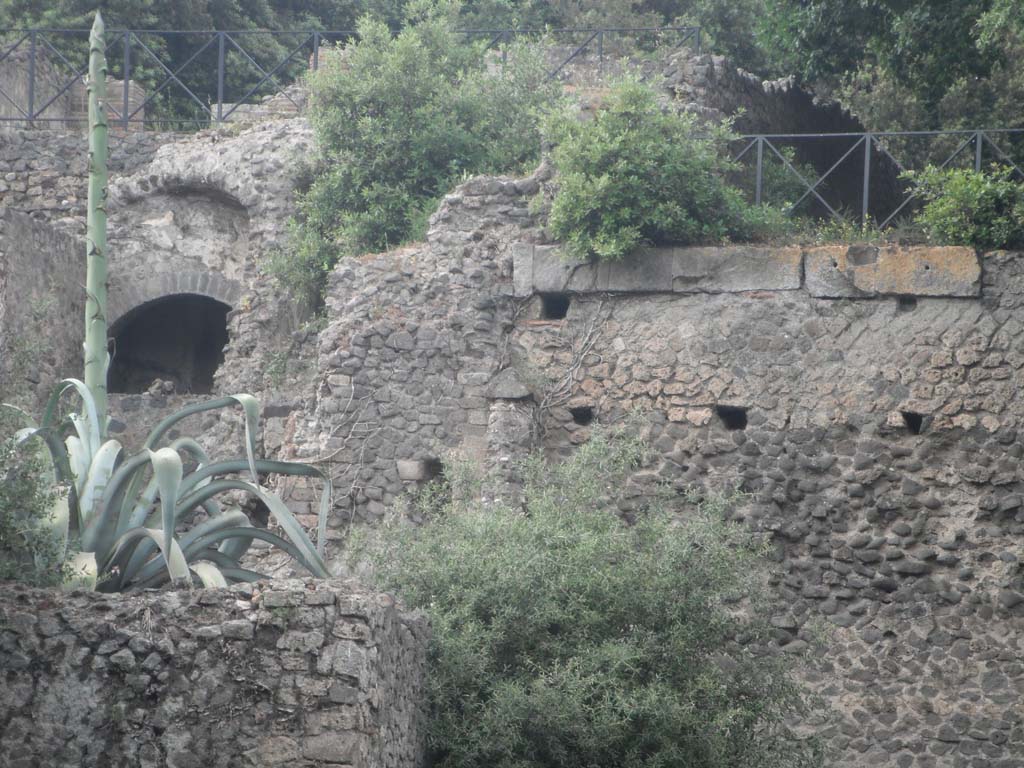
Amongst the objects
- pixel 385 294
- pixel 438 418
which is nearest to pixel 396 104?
pixel 385 294

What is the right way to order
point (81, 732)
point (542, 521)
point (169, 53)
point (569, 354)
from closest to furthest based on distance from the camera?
point (81, 732)
point (542, 521)
point (569, 354)
point (169, 53)

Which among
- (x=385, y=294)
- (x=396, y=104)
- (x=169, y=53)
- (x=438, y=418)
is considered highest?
(x=169, y=53)

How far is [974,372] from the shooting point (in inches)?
480

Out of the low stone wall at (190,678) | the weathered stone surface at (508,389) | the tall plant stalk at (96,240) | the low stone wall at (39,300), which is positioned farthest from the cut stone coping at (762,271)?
the low stone wall at (190,678)

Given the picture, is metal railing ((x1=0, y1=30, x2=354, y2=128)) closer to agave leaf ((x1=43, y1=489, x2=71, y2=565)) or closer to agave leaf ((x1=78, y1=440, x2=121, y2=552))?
agave leaf ((x1=78, y1=440, x2=121, y2=552))

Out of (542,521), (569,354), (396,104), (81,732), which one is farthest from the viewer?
(396,104)

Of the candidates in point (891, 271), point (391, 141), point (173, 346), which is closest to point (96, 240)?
point (391, 141)

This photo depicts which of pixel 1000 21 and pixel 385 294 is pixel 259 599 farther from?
pixel 1000 21

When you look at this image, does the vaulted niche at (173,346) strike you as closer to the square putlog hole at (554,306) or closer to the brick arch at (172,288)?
the brick arch at (172,288)

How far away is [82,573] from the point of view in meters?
7.61

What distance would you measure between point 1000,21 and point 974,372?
2.98 m

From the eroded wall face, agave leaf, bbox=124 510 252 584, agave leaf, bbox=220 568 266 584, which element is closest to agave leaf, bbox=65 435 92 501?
agave leaf, bbox=124 510 252 584

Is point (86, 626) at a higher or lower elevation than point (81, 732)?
higher

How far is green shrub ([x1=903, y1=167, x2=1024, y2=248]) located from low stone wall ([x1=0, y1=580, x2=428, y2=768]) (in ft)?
22.7
